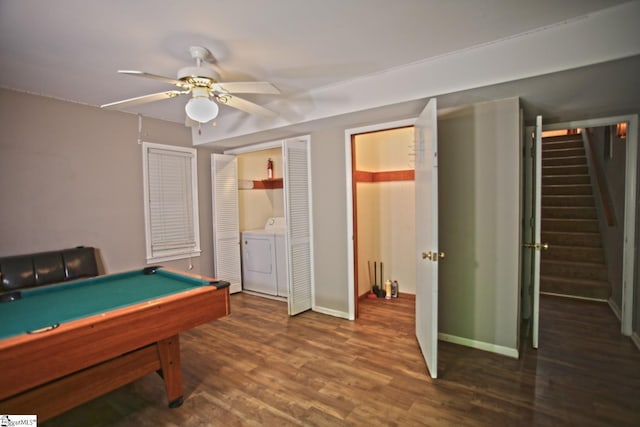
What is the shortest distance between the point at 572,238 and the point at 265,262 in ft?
15.0

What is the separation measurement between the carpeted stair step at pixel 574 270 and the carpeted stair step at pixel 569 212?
901 mm

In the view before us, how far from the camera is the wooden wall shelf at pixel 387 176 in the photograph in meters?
3.95

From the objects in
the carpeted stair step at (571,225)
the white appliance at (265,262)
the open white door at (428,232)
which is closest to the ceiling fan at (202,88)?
the open white door at (428,232)

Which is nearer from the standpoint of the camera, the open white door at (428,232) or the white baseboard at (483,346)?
the open white door at (428,232)

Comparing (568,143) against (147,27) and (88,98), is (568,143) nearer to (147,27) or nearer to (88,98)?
(147,27)

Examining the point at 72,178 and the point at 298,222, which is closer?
the point at 72,178

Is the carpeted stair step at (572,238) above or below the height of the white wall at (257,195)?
below

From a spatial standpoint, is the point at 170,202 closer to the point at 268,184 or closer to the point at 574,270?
the point at 268,184

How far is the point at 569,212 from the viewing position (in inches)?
183

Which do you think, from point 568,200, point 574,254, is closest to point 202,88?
point 574,254

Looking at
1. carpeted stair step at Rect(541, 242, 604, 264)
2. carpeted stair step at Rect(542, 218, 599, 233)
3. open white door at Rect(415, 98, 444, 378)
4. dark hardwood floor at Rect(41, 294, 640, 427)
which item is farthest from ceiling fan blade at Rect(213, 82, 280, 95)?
carpeted stair step at Rect(542, 218, 599, 233)

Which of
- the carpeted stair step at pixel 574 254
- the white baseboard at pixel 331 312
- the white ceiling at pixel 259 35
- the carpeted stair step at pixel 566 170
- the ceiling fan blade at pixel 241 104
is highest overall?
the white ceiling at pixel 259 35

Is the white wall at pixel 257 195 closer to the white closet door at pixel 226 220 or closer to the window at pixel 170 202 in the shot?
the white closet door at pixel 226 220

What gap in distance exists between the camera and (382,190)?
424 cm
